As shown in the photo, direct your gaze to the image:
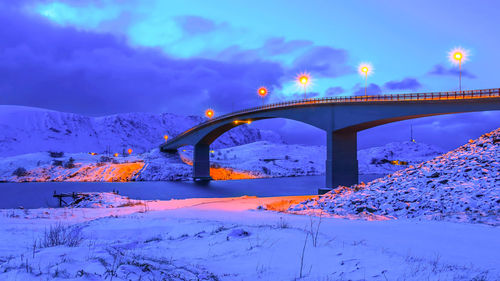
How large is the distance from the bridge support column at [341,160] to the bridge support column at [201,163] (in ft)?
148

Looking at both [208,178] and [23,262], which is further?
[208,178]

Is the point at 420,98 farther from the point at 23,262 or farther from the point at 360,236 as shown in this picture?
the point at 23,262

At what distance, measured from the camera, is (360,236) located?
10.2m

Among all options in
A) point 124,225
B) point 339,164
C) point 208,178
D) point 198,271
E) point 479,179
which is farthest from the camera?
point 208,178

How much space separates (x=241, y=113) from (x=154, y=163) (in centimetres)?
3542

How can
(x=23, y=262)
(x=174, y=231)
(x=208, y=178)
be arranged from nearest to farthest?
(x=23, y=262)
(x=174, y=231)
(x=208, y=178)

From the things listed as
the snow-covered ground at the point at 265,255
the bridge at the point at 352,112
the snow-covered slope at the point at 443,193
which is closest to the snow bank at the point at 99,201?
the snow-covered slope at the point at 443,193

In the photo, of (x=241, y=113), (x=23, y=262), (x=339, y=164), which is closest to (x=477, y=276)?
(x=23, y=262)

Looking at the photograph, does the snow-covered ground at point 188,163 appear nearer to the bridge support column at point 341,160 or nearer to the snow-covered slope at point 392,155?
the snow-covered slope at point 392,155

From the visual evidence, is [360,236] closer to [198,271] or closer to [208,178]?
[198,271]

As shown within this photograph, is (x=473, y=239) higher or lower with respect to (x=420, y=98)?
lower

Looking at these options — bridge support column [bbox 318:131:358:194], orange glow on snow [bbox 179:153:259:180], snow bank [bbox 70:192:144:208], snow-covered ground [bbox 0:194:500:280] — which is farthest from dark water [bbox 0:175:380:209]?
snow-covered ground [bbox 0:194:500:280]

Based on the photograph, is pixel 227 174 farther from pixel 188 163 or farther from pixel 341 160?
pixel 341 160

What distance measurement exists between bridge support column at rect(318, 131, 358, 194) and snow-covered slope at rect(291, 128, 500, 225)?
55.4ft
